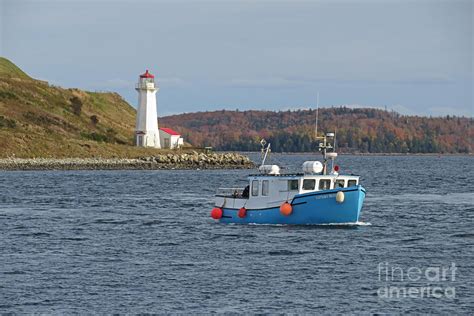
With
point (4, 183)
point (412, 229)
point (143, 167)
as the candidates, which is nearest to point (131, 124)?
point (143, 167)

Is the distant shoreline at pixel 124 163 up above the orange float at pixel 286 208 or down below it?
above

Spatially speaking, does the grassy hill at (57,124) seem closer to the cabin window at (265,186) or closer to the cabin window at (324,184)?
the cabin window at (265,186)

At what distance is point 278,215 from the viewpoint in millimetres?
49656

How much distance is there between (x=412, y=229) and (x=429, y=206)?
687 inches

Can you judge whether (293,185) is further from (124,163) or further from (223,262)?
(124,163)

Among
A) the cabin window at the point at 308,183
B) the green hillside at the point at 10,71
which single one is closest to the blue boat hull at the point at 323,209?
the cabin window at the point at 308,183

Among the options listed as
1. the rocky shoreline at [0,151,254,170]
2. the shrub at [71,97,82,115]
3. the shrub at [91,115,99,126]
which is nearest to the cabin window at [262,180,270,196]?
the rocky shoreline at [0,151,254,170]

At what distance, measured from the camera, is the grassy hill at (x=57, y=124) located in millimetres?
132125

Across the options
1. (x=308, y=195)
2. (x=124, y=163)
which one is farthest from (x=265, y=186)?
(x=124, y=163)

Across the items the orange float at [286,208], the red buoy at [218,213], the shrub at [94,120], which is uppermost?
the shrub at [94,120]

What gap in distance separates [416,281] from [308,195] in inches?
520

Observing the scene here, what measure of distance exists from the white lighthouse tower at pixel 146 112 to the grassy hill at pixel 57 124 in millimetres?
2812

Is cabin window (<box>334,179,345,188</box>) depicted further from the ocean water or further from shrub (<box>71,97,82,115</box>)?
shrub (<box>71,97,82,115</box>)

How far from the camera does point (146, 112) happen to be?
454ft
